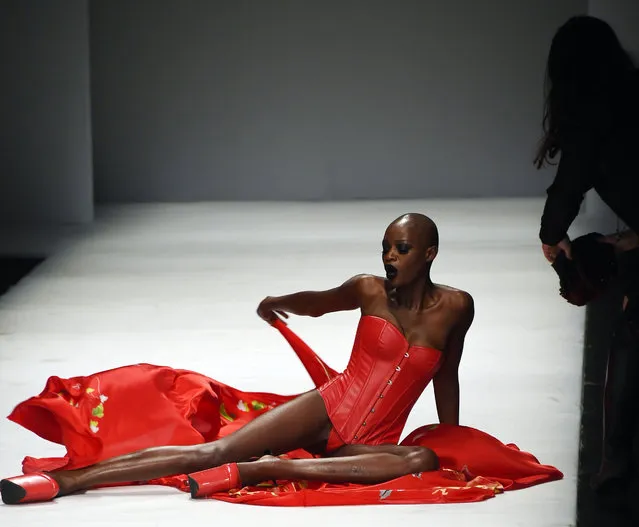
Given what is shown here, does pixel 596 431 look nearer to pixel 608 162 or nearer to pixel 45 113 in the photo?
pixel 608 162

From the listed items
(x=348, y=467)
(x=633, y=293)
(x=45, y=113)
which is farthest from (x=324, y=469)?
(x=45, y=113)

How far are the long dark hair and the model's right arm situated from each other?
1039 mm

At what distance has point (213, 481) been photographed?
13.1 feet

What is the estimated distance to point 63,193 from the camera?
10734mm

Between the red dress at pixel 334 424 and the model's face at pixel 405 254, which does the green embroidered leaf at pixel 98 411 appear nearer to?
the red dress at pixel 334 424

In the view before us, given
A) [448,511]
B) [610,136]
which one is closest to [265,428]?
[448,511]

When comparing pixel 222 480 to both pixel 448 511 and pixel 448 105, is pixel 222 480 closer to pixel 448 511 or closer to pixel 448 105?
pixel 448 511

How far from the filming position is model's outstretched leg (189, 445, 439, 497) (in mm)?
4016

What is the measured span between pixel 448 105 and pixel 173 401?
8.21m

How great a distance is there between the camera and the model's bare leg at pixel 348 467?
4.02 m

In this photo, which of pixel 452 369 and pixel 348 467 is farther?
pixel 452 369

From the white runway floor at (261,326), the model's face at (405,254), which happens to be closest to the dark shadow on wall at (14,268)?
the white runway floor at (261,326)

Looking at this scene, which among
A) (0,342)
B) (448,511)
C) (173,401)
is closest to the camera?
(448,511)

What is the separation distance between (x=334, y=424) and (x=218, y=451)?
0.36 metres
